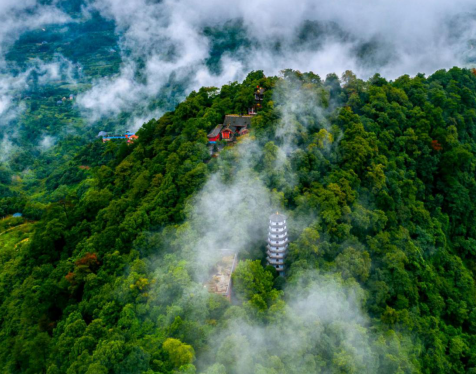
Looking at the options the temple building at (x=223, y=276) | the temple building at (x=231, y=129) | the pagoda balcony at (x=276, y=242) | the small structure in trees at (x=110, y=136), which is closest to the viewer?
the temple building at (x=223, y=276)

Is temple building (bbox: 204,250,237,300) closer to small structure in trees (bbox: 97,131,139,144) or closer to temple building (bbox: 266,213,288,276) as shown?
temple building (bbox: 266,213,288,276)

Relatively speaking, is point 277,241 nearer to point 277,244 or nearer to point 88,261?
point 277,244

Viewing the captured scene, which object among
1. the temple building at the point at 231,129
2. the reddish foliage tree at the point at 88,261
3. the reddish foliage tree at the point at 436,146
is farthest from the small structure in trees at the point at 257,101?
the reddish foliage tree at the point at 88,261

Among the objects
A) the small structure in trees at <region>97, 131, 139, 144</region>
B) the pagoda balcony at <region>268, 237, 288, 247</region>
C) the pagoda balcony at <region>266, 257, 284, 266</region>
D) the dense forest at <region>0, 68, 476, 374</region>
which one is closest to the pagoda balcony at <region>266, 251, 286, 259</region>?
the pagoda balcony at <region>266, 257, 284, 266</region>

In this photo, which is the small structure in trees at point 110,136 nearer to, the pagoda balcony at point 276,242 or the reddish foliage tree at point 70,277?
the reddish foliage tree at point 70,277

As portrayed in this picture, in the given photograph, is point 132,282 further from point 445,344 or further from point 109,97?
point 109,97

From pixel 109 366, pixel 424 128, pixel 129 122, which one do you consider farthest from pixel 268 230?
pixel 129 122
